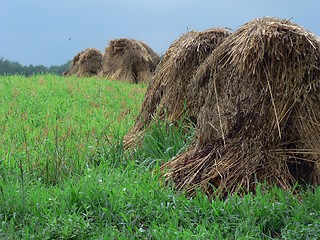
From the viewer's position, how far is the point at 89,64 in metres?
24.7

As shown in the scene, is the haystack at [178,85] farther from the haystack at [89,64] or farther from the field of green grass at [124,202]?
the haystack at [89,64]

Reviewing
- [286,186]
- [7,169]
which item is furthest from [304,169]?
[7,169]

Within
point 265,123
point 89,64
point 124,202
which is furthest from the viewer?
point 89,64

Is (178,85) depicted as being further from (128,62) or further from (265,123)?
(128,62)

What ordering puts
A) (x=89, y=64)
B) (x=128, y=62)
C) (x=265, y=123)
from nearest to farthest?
(x=265, y=123) < (x=128, y=62) < (x=89, y=64)

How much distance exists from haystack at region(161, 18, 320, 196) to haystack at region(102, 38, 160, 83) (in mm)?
14341

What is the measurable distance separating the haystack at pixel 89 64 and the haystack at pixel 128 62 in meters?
3.27

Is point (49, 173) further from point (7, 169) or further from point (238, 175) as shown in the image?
point (238, 175)

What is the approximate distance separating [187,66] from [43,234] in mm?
3578

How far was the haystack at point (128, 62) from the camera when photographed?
20.2 metres

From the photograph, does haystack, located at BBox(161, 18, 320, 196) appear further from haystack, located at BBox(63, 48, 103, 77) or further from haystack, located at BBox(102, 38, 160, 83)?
haystack, located at BBox(63, 48, 103, 77)

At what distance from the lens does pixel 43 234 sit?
457 cm

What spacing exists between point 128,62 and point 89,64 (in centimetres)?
462

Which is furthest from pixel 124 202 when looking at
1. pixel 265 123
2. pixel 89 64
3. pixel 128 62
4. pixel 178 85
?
pixel 89 64
